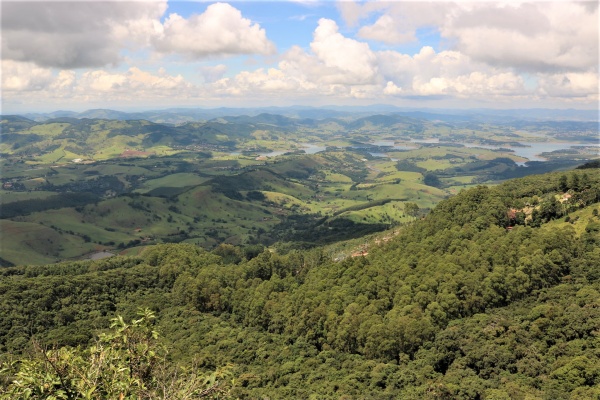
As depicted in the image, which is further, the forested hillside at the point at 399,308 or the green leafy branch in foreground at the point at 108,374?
the forested hillside at the point at 399,308

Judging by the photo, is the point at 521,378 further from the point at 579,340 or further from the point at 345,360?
the point at 345,360

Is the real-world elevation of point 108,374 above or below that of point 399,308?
above

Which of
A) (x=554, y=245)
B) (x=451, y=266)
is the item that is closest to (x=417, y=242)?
(x=451, y=266)

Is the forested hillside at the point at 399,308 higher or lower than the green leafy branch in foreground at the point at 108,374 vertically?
lower

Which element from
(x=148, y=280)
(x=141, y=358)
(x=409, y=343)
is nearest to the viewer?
(x=141, y=358)
